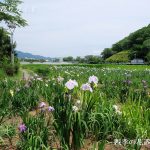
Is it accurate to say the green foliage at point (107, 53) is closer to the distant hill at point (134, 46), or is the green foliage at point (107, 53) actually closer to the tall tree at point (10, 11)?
the distant hill at point (134, 46)

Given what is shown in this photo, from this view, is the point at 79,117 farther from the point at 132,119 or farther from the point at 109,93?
the point at 109,93

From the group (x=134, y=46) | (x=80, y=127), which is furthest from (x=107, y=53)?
(x=80, y=127)

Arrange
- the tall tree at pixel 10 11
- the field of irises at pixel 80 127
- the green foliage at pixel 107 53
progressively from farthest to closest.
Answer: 1. the green foliage at pixel 107 53
2. the tall tree at pixel 10 11
3. the field of irises at pixel 80 127

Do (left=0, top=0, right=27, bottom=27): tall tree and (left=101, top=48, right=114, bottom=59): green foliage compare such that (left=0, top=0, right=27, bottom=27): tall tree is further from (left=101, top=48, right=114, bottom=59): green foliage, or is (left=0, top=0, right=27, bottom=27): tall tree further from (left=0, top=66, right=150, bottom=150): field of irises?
(left=101, top=48, right=114, bottom=59): green foliage

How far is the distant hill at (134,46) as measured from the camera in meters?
97.8

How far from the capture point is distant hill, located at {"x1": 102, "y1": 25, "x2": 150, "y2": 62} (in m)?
97.8

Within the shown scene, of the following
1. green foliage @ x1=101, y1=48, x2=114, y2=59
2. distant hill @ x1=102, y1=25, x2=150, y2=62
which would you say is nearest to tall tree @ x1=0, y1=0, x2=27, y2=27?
distant hill @ x1=102, y1=25, x2=150, y2=62

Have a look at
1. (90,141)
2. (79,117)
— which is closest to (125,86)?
(90,141)

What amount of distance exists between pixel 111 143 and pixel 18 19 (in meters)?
17.0

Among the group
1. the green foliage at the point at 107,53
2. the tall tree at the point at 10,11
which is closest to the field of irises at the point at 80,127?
the tall tree at the point at 10,11

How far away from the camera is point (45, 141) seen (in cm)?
398

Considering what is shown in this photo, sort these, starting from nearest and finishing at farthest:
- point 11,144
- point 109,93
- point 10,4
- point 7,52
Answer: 1. point 11,144
2. point 109,93
3. point 10,4
4. point 7,52

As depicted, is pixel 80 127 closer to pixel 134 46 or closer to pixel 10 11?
pixel 10 11

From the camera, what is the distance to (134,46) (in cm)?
10744
